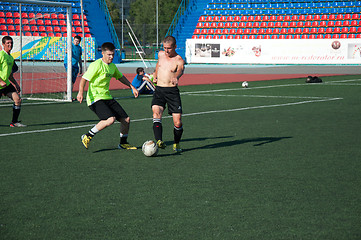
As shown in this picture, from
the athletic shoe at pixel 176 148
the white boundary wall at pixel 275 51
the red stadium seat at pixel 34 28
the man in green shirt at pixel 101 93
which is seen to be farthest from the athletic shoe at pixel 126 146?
the red stadium seat at pixel 34 28

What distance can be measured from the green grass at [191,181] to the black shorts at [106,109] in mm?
545

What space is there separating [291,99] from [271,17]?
28.4 metres

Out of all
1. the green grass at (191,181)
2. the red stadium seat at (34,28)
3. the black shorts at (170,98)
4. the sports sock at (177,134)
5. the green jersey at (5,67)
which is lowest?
the green grass at (191,181)

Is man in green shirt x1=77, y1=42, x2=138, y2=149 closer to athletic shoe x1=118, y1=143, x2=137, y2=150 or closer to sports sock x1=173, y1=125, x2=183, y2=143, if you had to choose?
athletic shoe x1=118, y1=143, x2=137, y2=150

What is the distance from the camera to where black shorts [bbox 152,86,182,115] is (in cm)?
844

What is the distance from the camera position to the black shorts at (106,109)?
8383mm

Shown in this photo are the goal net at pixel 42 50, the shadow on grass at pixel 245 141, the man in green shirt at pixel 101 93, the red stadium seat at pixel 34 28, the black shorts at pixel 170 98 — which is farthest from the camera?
the red stadium seat at pixel 34 28

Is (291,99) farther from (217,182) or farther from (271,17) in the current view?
(271,17)

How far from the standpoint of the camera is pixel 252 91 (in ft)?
67.2

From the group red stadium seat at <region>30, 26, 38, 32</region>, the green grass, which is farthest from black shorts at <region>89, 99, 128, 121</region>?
red stadium seat at <region>30, 26, 38, 32</region>

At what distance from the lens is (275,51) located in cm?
4031

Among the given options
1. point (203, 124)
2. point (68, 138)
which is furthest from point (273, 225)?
point (203, 124)

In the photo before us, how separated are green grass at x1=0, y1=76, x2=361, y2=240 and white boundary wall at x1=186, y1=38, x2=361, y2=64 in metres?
28.0

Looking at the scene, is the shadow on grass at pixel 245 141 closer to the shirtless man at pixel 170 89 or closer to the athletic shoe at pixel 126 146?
the shirtless man at pixel 170 89
